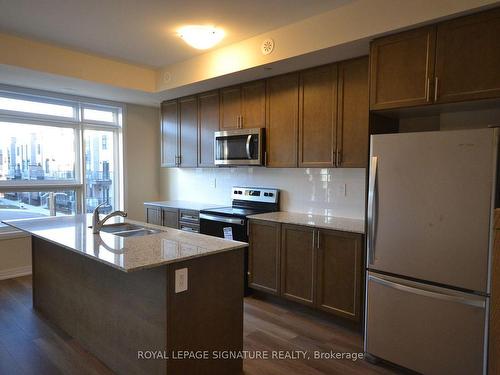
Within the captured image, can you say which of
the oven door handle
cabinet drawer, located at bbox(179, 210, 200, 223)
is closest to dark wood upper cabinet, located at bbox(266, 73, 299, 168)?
the oven door handle

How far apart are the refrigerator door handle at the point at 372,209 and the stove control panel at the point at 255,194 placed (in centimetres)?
164

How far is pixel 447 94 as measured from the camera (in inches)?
86.2

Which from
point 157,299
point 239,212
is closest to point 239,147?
point 239,212

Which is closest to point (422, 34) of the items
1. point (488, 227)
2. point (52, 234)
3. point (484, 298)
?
point (488, 227)

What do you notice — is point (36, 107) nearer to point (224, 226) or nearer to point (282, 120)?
point (224, 226)

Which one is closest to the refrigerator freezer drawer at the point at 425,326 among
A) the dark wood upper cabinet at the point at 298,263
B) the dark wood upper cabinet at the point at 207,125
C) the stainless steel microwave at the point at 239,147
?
the dark wood upper cabinet at the point at 298,263

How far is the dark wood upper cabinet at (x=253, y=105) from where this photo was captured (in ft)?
12.1

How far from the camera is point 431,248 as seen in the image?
212 cm

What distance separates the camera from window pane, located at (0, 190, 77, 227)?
426 cm

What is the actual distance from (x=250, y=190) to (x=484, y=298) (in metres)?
2.68

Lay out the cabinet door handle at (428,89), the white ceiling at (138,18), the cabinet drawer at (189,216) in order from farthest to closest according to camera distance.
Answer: the cabinet drawer at (189,216), the white ceiling at (138,18), the cabinet door handle at (428,89)

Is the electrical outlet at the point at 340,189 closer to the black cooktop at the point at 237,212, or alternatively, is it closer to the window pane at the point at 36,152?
the black cooktop at the point at 237,212

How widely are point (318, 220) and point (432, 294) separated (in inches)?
49.6

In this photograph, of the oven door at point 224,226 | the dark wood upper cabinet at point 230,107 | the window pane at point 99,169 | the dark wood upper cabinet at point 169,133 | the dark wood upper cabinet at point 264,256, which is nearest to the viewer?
the dark wood upper cabinet at point 264,256
